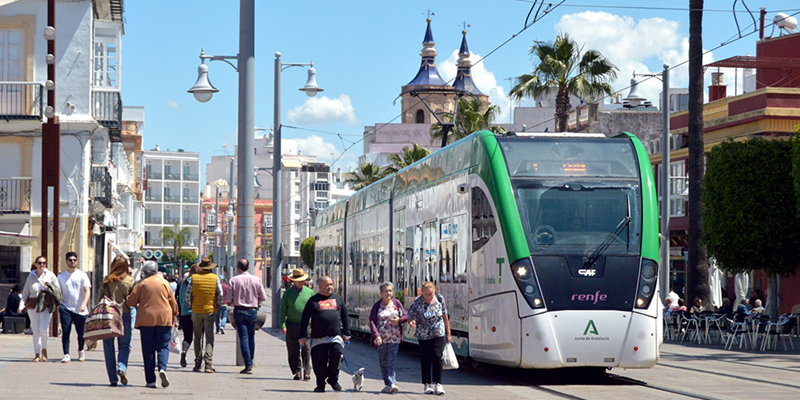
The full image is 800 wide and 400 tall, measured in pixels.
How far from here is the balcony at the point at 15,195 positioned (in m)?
30.2

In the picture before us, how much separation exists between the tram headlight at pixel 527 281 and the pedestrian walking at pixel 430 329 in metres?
1.19

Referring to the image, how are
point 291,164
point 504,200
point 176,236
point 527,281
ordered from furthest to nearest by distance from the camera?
point 291,164
point 176,236
point 504,200
point 527,281

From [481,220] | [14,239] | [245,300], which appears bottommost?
[245,300]

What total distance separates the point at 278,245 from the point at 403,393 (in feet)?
62.2

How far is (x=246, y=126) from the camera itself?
725 inches

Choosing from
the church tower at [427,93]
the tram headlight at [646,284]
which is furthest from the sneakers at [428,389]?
the church tower at [427,93]

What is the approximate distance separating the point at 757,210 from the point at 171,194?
371ft

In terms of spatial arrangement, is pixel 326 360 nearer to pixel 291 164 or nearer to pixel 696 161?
pixel 696 161

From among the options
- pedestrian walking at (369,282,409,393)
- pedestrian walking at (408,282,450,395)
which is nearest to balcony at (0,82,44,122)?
pedestrian walking at (369,282,409,393)

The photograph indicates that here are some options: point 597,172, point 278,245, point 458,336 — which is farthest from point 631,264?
point 278,245

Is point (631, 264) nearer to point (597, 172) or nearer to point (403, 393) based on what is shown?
point (597, 172)

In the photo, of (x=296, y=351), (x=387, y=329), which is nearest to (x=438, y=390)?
(x=387, y=329)

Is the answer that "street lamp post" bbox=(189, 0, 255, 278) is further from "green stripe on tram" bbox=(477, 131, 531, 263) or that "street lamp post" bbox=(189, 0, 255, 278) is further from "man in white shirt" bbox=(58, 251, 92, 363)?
"green stripe on tram" bbox=(477, 131, 531, 263)

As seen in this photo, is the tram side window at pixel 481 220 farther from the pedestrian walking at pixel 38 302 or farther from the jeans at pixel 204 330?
the pedestrian walking at pixel 38 302
